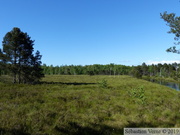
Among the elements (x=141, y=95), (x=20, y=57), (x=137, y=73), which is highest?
(x=20, y=57)

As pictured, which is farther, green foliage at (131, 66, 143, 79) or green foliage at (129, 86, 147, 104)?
green foliage at (131, 66, 143, 79)

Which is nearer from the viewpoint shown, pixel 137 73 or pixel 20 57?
pixel 20 57

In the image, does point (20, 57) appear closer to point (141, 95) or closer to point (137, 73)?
point (141, 95)

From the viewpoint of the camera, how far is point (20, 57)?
2327cm

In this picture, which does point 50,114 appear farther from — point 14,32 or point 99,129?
point 14,32

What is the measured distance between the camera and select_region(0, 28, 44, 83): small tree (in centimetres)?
2253

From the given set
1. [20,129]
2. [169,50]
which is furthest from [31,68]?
[169,50]

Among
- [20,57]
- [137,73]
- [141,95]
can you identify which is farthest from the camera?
[137,73]

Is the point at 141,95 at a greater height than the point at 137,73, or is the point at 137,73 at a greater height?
the point at 137,73

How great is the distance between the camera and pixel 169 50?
7328 millimetres

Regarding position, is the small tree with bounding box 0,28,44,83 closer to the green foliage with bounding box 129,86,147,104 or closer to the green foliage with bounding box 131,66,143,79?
the green foliage with bounding box 129,86,147,104

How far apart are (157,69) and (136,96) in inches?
4804

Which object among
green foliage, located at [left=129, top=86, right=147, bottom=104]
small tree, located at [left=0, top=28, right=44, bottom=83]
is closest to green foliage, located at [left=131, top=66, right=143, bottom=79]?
small tree, located at [left=0, top=28, right=44, bottom=83]

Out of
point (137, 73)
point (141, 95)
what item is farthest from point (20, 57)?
point (137, 73)
